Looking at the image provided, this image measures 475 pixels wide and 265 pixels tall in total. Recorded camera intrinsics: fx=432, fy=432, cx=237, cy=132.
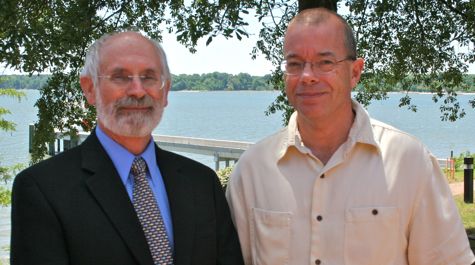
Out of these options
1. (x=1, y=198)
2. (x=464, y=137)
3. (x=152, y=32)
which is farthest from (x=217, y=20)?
(x=464, y=137)

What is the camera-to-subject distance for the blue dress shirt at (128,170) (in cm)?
256

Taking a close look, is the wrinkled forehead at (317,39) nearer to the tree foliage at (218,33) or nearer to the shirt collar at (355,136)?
the shirt collar at (355,136)

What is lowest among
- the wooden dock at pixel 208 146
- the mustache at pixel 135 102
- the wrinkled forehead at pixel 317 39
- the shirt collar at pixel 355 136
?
the wooden dock at pixel 208 146

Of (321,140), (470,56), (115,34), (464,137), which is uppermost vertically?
(470,56)

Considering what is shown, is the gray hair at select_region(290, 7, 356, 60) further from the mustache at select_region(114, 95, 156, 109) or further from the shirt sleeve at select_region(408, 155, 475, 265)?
the mustache at select_region(114, 95, 156, 109)

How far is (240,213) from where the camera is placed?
2943mm

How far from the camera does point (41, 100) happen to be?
7465mm

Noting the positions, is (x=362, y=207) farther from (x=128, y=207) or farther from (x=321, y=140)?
(x=128, y=207)

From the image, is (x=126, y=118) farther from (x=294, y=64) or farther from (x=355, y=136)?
(x=355, y=136)

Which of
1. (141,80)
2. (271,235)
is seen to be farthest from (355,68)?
(141,80)

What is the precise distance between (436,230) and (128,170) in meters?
1.89

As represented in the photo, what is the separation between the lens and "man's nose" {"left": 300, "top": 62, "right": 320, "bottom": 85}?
8.97 feet

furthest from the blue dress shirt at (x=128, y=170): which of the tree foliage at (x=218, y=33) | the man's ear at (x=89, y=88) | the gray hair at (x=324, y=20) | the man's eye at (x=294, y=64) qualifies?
the tree foliage at (x=218, y=33)

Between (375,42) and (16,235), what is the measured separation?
23.8ft
